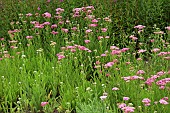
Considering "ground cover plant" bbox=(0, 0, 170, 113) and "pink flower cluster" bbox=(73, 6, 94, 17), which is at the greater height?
"pink flower cluster" bbox=(73, 6, 94, 17)

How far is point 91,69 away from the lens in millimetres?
6609

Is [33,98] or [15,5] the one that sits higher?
[15,5]

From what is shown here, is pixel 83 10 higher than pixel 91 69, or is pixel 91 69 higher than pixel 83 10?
pixel 83 10

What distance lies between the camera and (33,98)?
17.8 feet

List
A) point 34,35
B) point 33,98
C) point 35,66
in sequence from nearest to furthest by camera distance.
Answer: point 33,98
point 35,66
point 34,35

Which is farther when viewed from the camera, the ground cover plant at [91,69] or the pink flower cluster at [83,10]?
the pink flower cluster at [83,10]

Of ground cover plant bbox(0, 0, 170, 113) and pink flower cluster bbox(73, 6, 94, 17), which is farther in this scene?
pink flower cluster bbox(73, 6, 94, 17)

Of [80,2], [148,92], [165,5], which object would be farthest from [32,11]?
[148,92]

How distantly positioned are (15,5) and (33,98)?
373 cm

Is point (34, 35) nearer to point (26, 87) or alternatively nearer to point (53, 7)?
point (53, 7)

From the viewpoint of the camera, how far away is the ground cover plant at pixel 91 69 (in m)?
4.95

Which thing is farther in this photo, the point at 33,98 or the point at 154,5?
the point at 154,5

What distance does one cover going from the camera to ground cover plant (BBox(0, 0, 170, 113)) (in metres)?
4.95

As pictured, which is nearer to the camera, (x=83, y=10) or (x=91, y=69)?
(x=91, y=69)
